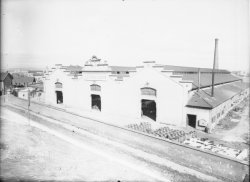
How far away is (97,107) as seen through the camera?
30.4 meters

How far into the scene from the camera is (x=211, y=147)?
1584cm

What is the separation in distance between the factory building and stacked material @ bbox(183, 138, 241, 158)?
3284mm

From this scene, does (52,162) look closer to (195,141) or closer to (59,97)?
(195,141)

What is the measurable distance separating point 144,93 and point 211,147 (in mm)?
10107

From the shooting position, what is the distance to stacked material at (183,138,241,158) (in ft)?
49.1

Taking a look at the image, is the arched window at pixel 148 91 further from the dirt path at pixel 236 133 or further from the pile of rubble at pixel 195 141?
the dirt path at pixel 236 133

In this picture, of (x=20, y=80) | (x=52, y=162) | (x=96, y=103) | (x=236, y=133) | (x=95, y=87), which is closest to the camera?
(x=52, y=162)

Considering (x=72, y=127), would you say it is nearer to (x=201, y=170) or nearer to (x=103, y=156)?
(x=103, y=156)

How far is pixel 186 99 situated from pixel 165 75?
3.44 meters

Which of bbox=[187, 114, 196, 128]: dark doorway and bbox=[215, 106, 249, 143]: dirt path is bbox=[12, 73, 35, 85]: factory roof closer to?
bbox=[187, 114, 196, 128]: dark doorway

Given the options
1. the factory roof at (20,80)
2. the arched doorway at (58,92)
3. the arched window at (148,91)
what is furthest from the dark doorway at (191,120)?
the factory roof at (20,80)

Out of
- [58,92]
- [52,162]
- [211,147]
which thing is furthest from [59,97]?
[211,147]

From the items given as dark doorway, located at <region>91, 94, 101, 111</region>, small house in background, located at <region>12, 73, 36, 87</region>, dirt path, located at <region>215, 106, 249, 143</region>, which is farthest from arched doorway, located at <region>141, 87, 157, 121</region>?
small house in background, located at <region>12, 73, 36, 87</region>

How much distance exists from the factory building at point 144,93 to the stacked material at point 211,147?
10.8 ft
